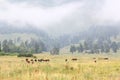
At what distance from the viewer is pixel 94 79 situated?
849 inches

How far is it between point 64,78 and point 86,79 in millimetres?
1492

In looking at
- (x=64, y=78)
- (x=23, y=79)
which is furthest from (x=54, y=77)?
(x=23, y=79)

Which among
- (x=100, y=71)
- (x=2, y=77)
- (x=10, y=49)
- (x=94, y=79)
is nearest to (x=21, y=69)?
(x=2, y=77)

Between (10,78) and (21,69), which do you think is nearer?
(10,78)

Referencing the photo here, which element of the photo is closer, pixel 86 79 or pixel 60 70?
pixel 86 79

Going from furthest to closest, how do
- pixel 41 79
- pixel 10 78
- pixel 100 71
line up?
pixel 100 71, pixel 10 78, pixel 41 79

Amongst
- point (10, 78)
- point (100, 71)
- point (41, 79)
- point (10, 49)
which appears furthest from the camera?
point (10, 49)

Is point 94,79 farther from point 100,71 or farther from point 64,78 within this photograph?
point 100,71

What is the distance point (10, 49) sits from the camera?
647 ft

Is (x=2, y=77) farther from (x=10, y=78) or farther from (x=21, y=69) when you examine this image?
(x=21, y=69)

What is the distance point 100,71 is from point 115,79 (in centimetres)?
707

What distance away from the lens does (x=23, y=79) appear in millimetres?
21094

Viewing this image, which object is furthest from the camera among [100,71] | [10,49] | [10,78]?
[10,49]

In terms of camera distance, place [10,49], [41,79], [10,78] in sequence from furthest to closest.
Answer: [10,49]
[10,78]
[41,79]
